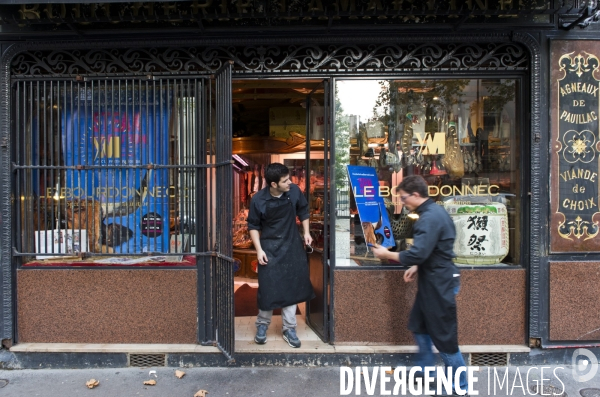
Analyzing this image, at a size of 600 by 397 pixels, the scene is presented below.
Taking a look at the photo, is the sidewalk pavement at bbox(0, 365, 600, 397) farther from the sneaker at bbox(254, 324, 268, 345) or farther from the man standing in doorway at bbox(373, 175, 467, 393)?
the man standing in doorway at bbox(373, 175, 467, 393)

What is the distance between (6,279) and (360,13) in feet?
14.3

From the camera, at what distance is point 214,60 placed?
492cm

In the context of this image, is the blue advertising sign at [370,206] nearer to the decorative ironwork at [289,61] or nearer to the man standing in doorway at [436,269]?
the decorative ironwork at [289,61]

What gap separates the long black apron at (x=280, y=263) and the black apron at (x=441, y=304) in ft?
5.12

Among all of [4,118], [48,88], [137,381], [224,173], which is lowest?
[137,381]

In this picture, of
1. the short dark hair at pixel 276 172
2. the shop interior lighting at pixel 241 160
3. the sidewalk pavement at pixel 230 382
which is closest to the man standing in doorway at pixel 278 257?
the short dark hair at pixel 276 172

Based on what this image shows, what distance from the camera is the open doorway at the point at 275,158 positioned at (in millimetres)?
5297

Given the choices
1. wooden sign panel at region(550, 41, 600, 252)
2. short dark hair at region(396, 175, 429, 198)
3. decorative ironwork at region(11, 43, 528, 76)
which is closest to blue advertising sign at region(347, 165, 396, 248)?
decorative ironwork at region(11, 43, 528, 76)

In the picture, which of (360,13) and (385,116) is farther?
(385,116)

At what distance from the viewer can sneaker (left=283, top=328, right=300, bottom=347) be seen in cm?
492

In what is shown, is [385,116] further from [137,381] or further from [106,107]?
[137,381]

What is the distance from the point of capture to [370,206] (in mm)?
5113

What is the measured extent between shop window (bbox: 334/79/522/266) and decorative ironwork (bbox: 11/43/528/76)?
0.64ft

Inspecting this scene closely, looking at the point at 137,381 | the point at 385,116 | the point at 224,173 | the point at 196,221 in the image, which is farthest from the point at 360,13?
the point at 137,381
